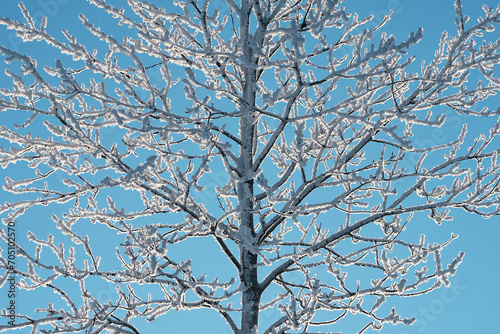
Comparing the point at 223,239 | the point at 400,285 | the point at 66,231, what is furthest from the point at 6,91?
the point at 400,285

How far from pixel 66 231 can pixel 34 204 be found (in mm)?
449

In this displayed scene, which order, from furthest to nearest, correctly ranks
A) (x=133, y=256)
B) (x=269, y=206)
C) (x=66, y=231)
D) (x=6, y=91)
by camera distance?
(x=66, y=231) < (x=6, y=91) < (x=269, y=206) < (x=133, y=256)

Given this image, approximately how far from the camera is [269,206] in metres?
4.34

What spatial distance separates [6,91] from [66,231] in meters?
1.53

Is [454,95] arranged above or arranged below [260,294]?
above

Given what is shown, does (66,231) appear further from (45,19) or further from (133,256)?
(45,19)

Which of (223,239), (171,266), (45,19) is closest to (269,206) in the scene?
(223,239)

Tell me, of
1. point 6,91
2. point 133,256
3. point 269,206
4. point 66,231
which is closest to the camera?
point 133,256

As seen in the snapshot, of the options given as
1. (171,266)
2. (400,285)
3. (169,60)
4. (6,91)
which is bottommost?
(400,285)

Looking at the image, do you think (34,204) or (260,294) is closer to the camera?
(34,204)

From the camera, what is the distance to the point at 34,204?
4.70 meters

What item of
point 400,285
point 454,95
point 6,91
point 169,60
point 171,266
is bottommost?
point 400,285

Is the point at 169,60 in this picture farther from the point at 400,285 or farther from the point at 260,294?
the point at 400,285

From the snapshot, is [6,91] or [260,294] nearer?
[6,91]
